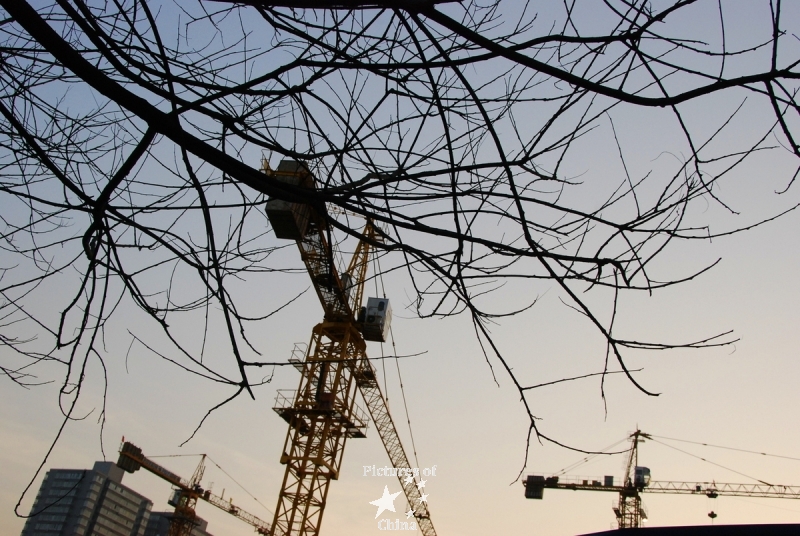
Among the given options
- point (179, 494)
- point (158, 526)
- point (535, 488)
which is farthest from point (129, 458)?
point (158, 526)

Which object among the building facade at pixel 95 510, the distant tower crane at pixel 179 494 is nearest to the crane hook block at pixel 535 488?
the distant tower crane at pixel 179 494

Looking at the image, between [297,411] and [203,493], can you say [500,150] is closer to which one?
[297,411]

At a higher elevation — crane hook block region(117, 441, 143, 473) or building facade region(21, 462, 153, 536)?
building facade region(21, 462, 153, 536)

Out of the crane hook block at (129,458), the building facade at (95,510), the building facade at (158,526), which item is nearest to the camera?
the crane hook block at (129,458)

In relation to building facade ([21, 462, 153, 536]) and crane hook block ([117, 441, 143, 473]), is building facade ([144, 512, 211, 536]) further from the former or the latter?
crane hook block ([117, 441, 143, 473])

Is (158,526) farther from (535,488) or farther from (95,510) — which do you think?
(535,488)

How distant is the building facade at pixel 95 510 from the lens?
117312 mm

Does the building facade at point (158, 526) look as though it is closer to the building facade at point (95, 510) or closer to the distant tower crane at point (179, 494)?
the building facade at point (95, 510)

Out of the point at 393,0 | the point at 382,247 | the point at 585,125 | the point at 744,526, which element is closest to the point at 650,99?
the point at 585,125

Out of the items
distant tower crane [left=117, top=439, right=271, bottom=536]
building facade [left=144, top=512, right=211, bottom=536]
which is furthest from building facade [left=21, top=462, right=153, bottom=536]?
distant tower crane [left=117, top=439, right=271, bottom=536]

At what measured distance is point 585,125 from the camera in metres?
2.26

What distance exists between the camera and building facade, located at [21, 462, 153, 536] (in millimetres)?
117312

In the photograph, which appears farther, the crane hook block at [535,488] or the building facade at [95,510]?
the building facade at [95,510]

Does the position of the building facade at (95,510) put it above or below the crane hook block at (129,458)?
above
